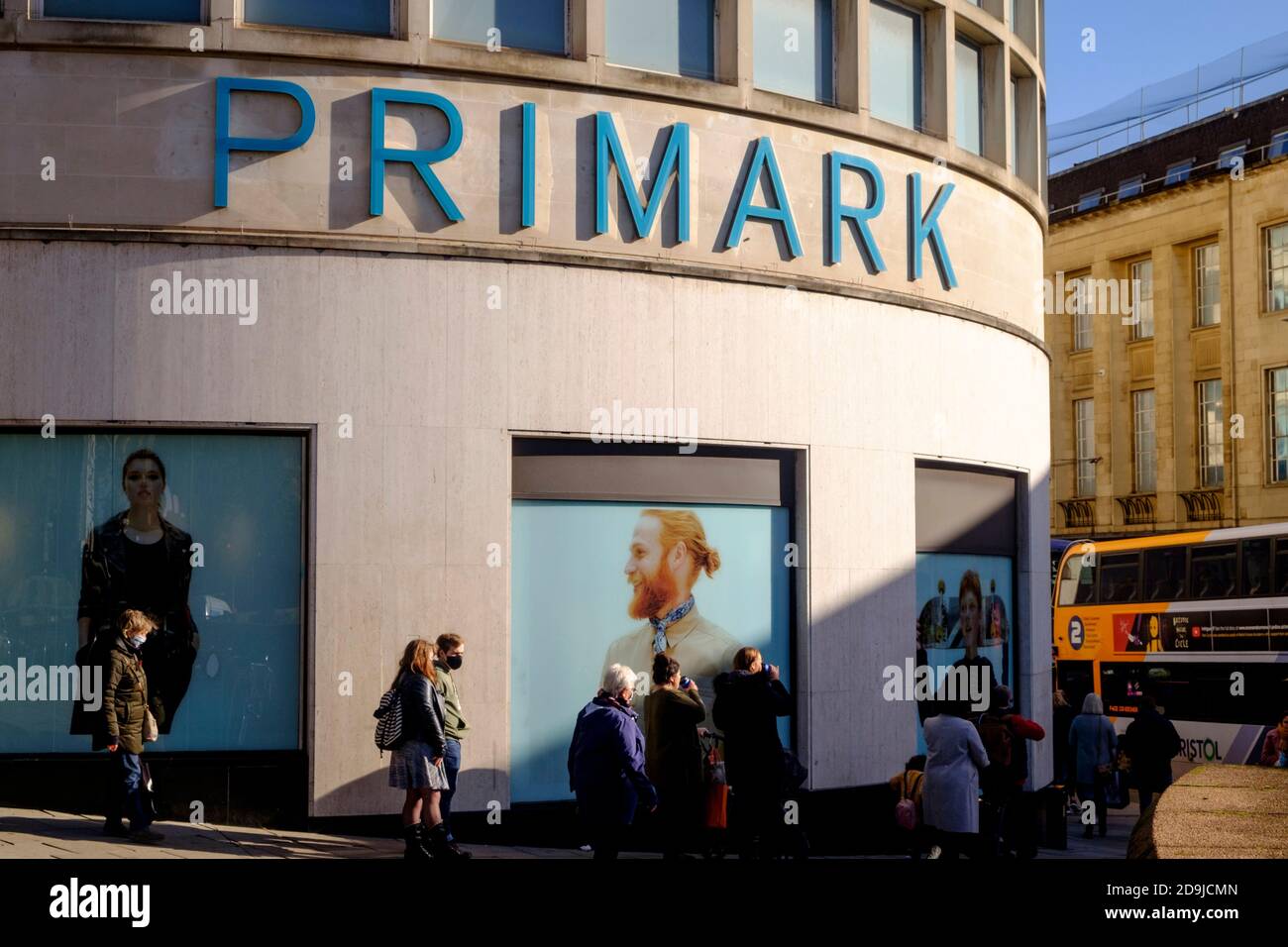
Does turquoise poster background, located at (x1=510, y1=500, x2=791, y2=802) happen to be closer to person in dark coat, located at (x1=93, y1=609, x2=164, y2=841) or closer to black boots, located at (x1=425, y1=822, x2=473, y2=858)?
black boots, located at (x1=425, y1=822, x2=473, y2=858)

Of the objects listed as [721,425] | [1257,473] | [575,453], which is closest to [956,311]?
[721,425]

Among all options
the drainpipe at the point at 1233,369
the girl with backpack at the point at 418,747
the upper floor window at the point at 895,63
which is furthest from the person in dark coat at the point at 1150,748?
the drainpipe at the point at 1233,369

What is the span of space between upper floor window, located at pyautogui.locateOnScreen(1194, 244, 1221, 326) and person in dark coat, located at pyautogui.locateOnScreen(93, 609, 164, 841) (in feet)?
145

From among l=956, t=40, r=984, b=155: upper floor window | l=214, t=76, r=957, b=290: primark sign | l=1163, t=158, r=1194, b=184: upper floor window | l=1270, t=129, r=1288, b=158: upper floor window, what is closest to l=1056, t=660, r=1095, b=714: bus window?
l=956, t=40, r=984, b=155: upper floor window

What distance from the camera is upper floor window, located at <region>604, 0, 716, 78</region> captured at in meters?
15.0

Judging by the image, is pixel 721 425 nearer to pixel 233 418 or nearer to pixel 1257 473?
pixel 233 418

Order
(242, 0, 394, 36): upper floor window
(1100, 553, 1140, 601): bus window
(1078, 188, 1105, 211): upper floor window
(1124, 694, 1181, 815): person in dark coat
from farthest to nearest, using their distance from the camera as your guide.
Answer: (1078, 188, 1105, 211): upper floor window, (1100, 553, 1140, 601): bus window, (1124, 694, 1181, 815): person in dark coat, (242, 0, 394, 36): upper floor window

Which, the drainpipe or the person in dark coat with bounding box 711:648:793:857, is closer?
the person in dark coat with bounding box 711:648:793:857

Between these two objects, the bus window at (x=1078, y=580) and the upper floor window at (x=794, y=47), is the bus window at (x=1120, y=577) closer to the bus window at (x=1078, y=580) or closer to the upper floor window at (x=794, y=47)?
the bus window at (x=1078, y=580)

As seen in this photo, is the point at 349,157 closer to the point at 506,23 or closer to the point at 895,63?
the point at 506,23

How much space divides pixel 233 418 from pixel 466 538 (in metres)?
2.34

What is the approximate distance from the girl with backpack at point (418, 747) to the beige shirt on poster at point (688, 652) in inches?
113

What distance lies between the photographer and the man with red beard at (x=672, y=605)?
1474 centimetres

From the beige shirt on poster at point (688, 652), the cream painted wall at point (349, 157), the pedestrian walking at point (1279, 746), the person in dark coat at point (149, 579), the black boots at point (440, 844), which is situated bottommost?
the pedestrian walking at point (1279, 746)
